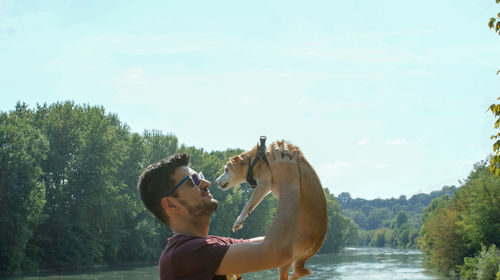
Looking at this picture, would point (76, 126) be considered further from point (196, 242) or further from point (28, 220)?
point (196, 242)

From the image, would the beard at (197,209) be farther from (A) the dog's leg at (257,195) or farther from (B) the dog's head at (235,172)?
(B) the dog's head at (235,172)

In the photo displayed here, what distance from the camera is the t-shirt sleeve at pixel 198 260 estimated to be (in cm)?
261

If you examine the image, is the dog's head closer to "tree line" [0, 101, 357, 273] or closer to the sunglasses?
the sunglasses

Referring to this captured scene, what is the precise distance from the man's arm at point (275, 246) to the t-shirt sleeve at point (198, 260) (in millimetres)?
35

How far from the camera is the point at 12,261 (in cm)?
3897

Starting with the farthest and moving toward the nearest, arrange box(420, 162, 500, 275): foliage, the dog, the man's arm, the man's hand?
box(420, 162, 500, 275): foliage
the dog
the man's hand
the man's arm

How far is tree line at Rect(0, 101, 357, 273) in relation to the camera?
39562 mm

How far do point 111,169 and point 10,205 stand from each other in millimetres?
12514

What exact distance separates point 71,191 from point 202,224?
49.2 meters

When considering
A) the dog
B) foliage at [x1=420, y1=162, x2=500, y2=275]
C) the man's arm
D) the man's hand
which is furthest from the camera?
foliage at [x1=420, y1=162, x2=500, y2=275]

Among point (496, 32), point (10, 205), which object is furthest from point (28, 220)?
point (496, 32)

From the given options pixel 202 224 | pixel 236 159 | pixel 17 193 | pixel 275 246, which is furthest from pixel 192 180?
pixel 17 193

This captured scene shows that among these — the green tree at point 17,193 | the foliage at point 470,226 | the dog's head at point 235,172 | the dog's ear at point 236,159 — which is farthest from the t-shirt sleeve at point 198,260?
the green tree at point 17,193

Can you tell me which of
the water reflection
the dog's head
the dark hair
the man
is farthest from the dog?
the water reflection
